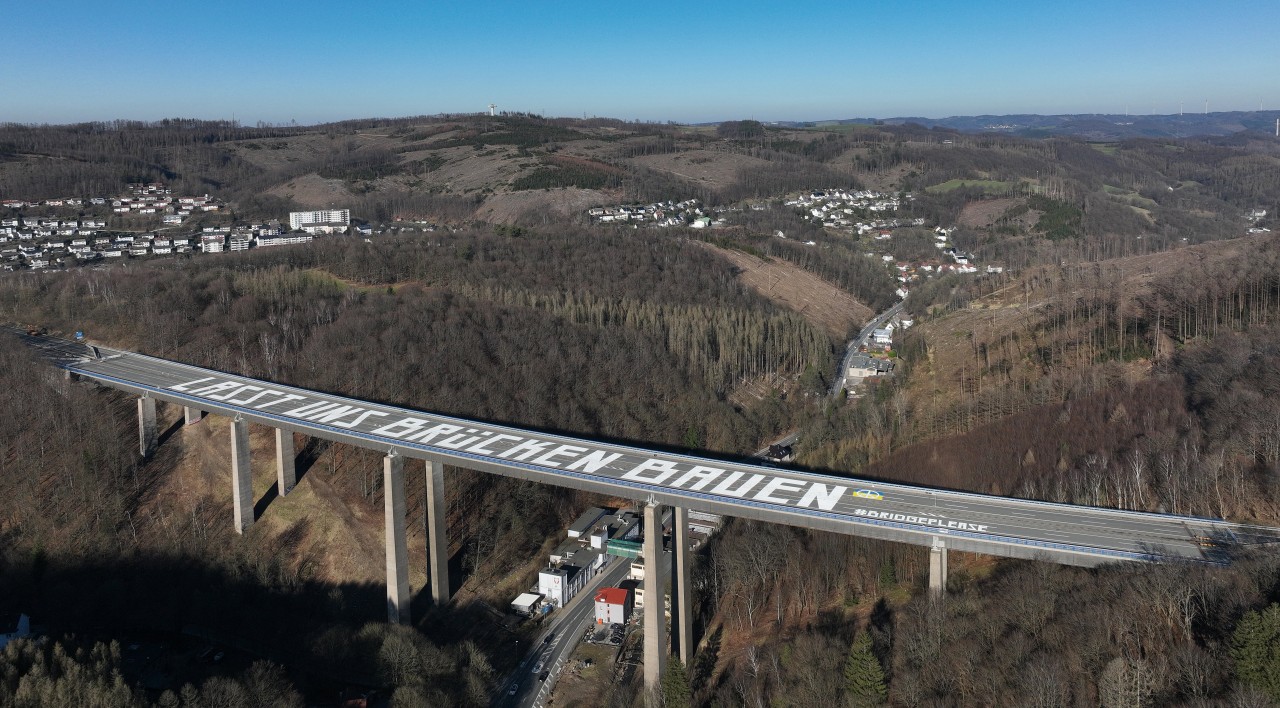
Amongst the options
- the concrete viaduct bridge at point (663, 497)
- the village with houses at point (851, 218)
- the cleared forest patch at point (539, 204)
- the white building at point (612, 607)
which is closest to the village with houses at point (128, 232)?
the cleared forest patch at point (539, 204)

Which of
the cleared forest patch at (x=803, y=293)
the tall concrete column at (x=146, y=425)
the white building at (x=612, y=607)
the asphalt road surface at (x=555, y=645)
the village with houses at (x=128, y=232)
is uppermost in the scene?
the village with houses at (x=128, y=232)

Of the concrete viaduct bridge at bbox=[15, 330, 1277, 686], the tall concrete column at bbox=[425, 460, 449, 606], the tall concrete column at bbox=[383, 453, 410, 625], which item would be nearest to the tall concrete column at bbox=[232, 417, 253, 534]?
the concrete viaduct bridge at bbox=[15, 330, 1277, 686]

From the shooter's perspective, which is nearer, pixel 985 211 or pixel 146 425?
pixel 146 425

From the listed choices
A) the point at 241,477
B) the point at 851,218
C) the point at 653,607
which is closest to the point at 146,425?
the point at 241,477

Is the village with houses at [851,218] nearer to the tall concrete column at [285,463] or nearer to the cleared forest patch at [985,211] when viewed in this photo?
the cleared forest patch at [985,211]

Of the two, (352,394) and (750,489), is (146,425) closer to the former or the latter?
(352,394)

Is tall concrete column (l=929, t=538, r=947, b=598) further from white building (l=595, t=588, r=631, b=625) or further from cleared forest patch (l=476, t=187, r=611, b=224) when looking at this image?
cleared forest patch (l=476, t=187, r=611, b=224)

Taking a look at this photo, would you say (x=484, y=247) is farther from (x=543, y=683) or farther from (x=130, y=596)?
(x=543, y=683)
